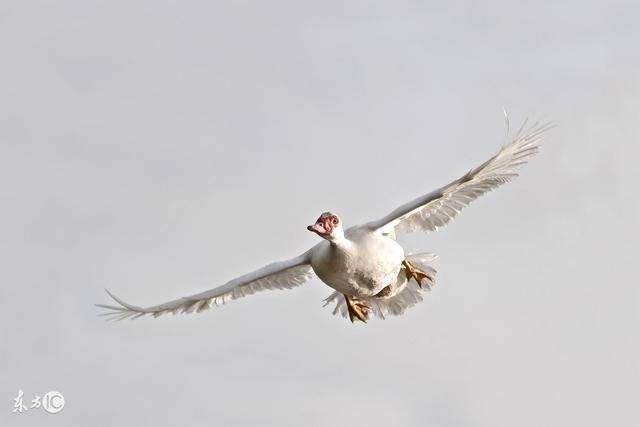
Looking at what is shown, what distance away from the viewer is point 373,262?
39469 mm

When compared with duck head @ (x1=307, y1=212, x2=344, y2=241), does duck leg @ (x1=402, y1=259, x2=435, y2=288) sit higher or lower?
lower

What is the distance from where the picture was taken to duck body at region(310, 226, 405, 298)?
39281 millimetres

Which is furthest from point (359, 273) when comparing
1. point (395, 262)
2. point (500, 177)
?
point (500, 177)

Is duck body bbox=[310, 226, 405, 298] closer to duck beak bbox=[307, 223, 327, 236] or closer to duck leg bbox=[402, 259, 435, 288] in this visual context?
duck beak bbox=[307, 223, 327, 236]

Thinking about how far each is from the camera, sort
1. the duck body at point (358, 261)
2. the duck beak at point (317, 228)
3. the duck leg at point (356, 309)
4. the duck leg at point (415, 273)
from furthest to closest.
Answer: the duck leg at point (356, 309) < the duck leg at point (415, 273) < the duck body at point (358, 261) < the duck beak at point (317, 228)

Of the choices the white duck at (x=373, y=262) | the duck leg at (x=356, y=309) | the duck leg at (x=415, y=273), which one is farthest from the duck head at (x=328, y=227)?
the duck leg at (x=356, y=309)

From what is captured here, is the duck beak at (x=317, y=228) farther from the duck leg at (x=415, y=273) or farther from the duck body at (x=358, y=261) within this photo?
the duck leg at (x=415, y=273)

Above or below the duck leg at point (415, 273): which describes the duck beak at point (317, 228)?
above

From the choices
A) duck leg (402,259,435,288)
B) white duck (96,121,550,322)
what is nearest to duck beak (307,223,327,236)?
white duck (96,121,550,322)

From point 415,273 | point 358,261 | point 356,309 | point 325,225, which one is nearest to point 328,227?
point 325,225

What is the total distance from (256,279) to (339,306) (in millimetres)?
2078

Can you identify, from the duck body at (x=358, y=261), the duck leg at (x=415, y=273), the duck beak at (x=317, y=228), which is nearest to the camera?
the duck beak at (x=317, y=228)

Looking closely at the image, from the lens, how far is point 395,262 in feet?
131

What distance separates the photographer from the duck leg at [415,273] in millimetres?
41438
